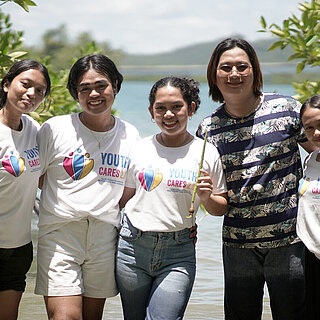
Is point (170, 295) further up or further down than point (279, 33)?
further down

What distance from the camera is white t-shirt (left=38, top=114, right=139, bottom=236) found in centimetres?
378

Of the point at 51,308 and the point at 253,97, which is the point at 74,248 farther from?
the point at 253,97

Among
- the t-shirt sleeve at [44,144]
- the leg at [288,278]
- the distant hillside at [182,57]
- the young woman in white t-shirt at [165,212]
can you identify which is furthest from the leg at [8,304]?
the distant hillside at [182,57]

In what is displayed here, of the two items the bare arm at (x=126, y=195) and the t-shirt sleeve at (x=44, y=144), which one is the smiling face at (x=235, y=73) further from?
the t-shirt sleeve at (x=44, y=144)

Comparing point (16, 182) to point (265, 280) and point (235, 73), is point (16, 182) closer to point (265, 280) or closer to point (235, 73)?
point (235, 73)

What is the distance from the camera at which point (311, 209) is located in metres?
3.63

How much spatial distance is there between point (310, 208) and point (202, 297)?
3.16 meters

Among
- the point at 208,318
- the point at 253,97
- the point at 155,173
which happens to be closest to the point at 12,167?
the point at 155,173

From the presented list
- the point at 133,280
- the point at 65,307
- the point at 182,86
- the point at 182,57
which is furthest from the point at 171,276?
the point at 182,57

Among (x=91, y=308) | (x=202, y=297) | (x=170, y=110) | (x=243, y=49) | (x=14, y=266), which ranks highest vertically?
(x=243, y=49)

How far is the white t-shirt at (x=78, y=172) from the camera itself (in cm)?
378

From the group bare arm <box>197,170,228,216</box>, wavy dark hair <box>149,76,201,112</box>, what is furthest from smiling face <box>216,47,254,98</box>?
bare arm <box>197,170,228,216</box>

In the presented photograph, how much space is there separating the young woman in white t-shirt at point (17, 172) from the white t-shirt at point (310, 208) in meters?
1.48

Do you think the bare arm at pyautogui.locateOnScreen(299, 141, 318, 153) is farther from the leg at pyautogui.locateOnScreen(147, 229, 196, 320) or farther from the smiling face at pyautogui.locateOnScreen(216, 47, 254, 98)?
the leg at pyautogui.locateOnScreen(147, 229, 196, 320)
